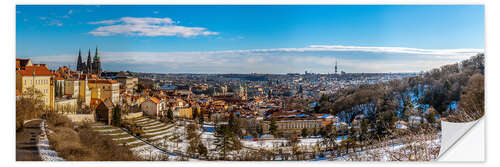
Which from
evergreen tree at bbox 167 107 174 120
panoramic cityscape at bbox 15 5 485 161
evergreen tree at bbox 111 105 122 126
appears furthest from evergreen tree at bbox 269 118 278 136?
evergreen tree at bbox 111 105 122 126

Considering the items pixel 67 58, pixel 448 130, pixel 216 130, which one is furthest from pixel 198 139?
pixel 448 130

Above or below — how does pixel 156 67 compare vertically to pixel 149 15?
below

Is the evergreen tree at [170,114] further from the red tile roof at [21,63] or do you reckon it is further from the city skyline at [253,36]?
the red tile roof at [21,63]

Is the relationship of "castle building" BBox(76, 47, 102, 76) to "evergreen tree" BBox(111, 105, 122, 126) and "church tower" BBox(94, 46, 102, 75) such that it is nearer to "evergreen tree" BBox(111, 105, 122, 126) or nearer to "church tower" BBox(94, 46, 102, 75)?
"church tower" BBox(94, 46, 102, 75)

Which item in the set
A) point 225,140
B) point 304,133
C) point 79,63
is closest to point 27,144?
point 79,63

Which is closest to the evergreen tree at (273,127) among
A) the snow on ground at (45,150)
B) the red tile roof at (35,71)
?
the snow on ground at (45,150)

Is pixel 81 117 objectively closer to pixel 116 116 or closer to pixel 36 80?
pixel 116 116
